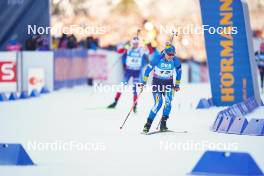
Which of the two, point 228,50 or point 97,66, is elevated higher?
point 228,50

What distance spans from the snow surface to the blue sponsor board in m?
1.01

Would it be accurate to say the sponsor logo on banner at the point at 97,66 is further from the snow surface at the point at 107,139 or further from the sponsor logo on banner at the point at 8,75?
the snow surface at the point at 107,139

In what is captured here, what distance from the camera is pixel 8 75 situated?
27.7 metres

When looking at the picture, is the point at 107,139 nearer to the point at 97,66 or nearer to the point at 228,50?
the point at 228,50

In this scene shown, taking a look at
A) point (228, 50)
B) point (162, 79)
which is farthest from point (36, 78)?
point (162, 79)

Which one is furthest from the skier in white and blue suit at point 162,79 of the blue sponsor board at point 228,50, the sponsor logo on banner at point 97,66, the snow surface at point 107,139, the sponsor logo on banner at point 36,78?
the sponsor logo on banner at point 97,66

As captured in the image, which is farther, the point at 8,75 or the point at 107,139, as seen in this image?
the point at 8,75

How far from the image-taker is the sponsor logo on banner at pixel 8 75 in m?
27.6

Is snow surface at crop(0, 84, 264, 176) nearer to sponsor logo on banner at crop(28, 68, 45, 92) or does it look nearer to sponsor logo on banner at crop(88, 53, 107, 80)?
sponsor logo on banner at crop(28, 68, 45, 92)

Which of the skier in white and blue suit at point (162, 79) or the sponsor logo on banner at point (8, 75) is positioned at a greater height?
the skier in white and blue suit at point (162, 79)

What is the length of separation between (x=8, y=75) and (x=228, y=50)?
8.79 metres

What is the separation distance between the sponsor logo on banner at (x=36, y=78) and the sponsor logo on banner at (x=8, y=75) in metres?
0.79

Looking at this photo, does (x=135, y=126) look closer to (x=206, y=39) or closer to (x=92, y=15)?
(x=206, y=39)

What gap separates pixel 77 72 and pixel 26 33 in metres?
4.71
